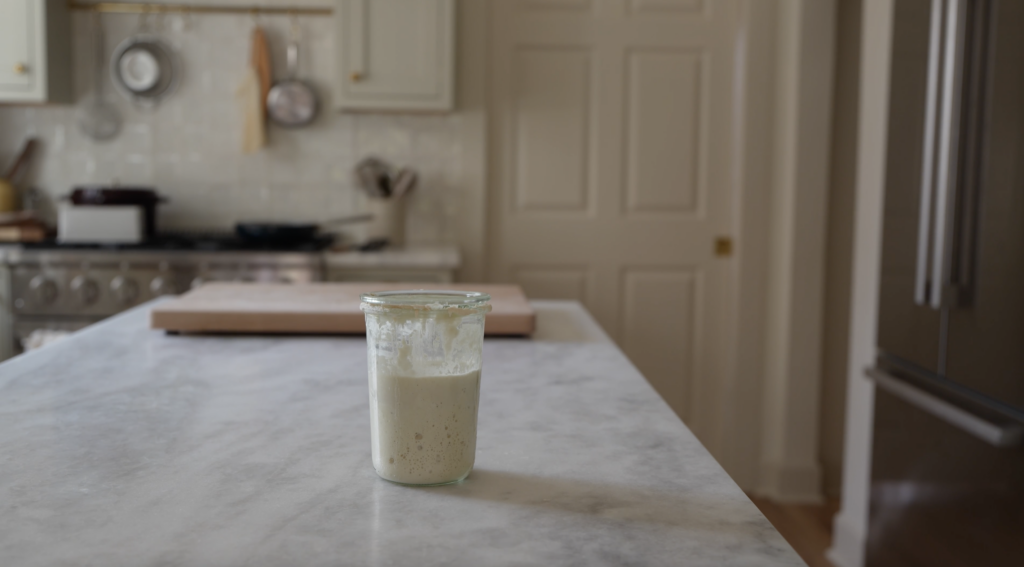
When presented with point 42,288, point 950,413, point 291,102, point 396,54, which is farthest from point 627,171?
point 42,288

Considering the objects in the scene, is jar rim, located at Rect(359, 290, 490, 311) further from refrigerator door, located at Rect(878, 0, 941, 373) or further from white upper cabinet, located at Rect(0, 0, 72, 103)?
white upper cabinet, located at Rect(0, 0, 72, 103)

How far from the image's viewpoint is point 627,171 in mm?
3547

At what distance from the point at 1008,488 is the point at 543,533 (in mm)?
1414

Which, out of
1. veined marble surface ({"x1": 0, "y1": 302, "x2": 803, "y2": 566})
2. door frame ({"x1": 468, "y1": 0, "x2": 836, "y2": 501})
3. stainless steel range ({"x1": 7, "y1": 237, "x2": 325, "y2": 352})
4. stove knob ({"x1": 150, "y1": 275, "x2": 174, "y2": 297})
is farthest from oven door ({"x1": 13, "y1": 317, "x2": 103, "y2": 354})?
veined marble surface ({"x1": 0, "y1": 302, "x2": 803, "y2": 566})

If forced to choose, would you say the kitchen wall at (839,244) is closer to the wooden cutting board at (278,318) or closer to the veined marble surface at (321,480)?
the wooden cutting board at (278,318)

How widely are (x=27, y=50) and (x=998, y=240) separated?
3.26 metres

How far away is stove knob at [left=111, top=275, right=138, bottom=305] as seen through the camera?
2.95 m

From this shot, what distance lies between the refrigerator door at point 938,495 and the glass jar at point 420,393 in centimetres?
137

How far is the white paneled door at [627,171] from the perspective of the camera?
3482mm

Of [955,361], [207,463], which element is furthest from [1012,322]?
[207,463]

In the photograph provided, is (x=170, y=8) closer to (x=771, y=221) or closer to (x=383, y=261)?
(x=383, y=261)

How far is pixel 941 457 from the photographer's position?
1897mm

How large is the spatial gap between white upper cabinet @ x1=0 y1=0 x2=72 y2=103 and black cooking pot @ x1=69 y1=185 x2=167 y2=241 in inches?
16.3

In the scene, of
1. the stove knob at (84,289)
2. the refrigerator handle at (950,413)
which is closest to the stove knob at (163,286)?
the stove knob at (84,289)
